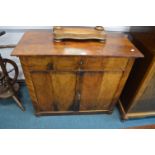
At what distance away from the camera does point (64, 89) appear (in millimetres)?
1129

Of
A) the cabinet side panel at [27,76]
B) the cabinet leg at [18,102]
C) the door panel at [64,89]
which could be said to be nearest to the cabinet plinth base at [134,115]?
the door panel at [64,89]

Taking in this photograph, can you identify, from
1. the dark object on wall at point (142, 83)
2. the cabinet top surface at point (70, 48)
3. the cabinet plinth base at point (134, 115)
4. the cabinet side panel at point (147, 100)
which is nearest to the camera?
the cabinet top surface at point (70, 48)

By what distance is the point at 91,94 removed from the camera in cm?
119

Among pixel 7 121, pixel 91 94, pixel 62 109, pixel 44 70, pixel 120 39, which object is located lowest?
pixel 7 121

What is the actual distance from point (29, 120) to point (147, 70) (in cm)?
108

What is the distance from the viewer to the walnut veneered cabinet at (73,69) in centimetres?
90

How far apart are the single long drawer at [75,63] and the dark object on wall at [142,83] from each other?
0.55ft

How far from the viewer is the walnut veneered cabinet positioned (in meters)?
0.90

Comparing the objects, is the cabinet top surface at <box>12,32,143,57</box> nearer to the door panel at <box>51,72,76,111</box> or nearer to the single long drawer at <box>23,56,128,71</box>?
the single long drawer at <box>23,56,128,71</box>

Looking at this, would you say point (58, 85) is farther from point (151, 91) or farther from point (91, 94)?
point (151, 91)

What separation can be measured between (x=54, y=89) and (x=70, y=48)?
0.36 m

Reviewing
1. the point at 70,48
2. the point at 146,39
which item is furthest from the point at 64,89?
the point at 146,39

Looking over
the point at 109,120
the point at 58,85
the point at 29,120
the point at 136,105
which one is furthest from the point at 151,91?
the point at 29,120

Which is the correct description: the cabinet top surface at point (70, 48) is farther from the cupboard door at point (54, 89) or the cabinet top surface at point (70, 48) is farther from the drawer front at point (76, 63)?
the cupboard door at point (54, 89)
